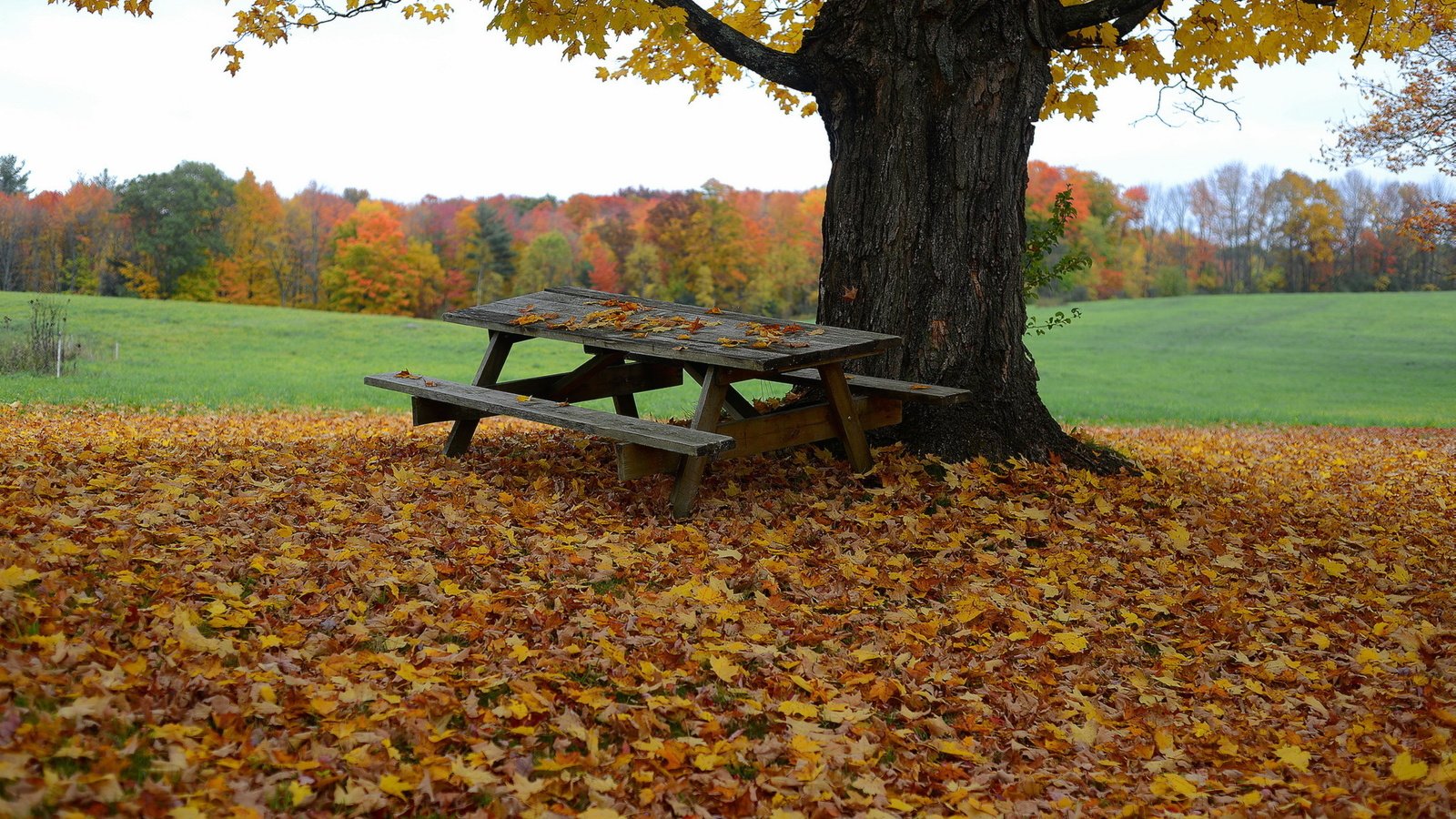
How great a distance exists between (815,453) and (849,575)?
2002 millimetres

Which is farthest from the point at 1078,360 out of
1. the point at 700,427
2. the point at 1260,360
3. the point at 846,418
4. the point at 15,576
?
the point at 15,576

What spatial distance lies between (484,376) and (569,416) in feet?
5.79

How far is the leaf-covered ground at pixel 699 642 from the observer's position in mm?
3484

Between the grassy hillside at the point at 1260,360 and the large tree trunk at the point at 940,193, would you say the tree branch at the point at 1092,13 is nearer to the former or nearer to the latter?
the large tree trunk at the point at 940,193

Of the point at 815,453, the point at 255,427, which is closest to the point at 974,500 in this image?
the point at 815,453

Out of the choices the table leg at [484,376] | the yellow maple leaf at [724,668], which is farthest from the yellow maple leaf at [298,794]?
the table leg at [484,376]

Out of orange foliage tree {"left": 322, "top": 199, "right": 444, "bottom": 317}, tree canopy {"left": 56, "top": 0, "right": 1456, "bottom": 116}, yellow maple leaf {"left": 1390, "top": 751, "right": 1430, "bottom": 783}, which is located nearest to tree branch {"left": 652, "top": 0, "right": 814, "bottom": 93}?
tree canopy {"left": 56, "top": 0, "right": 1456, "bottom": 116}

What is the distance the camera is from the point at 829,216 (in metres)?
7.87

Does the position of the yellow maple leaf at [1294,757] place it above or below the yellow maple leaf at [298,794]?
below

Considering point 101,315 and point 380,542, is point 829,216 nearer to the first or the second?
point 380,542

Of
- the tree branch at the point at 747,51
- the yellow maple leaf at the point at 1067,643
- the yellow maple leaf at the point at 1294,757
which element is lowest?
the yellow maple leaf at the point at 1294,757

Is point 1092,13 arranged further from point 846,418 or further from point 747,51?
point 846,418

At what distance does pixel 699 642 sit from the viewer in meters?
4.63

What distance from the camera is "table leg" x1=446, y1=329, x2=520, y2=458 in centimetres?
767
